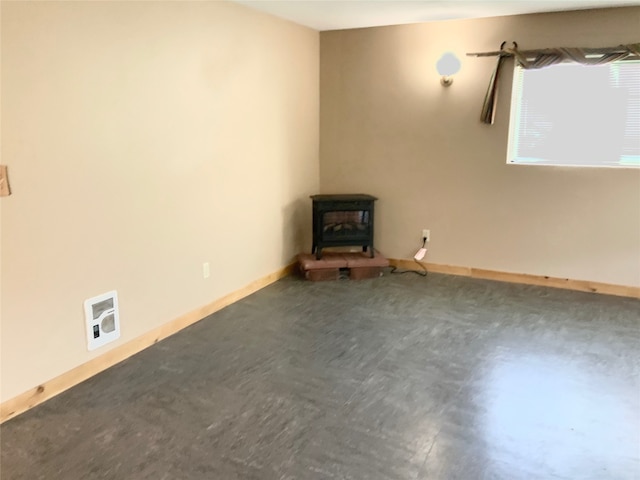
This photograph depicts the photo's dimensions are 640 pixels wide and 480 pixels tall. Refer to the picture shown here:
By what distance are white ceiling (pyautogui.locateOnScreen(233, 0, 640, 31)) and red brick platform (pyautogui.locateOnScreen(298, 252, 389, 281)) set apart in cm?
202

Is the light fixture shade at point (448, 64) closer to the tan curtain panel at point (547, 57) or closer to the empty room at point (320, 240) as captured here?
the empty room at point (320, 240)

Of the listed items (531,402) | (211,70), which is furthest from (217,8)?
(531,402)

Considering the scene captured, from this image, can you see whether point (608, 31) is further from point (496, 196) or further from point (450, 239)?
point (450, 239)

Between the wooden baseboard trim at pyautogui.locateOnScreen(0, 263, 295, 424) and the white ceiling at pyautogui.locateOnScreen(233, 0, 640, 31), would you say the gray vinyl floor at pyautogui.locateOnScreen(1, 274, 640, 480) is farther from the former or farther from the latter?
the white ceiling at pyautogui.locateOnScreen(233, 0, 640, 31)

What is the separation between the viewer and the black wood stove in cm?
478

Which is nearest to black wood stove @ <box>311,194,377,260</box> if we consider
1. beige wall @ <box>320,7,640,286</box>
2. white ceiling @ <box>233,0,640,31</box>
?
beige wall @ <box>320,7,640,286</box>

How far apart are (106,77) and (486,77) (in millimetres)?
3054

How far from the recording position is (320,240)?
480cm

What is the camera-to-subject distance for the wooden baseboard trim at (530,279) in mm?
4375

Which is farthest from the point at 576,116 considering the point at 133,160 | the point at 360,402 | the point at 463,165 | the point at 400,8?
the point at 133,160

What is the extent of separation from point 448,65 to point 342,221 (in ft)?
5.26

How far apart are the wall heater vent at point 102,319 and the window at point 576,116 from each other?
3.34 meters

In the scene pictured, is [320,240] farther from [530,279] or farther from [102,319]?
[102,319]

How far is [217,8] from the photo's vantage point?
12.2 ft
